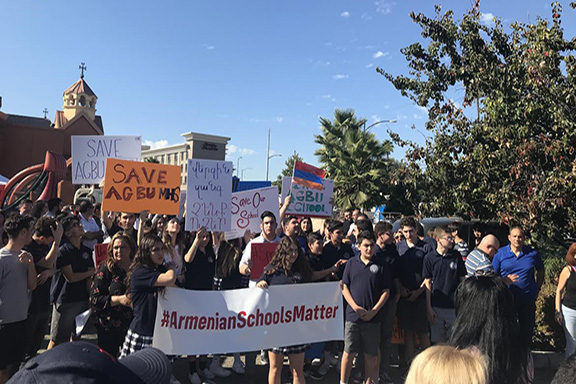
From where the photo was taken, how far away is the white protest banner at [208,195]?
18.6ft

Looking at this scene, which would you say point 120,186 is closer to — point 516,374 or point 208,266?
point 208,266

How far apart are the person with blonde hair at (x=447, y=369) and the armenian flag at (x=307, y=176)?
247 inches

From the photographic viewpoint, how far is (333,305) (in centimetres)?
490

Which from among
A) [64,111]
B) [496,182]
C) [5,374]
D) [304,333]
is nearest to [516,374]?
[304,333]

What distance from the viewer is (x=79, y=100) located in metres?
62.5

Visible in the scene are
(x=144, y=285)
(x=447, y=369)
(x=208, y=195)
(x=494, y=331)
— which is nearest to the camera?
(x=447, y=369)

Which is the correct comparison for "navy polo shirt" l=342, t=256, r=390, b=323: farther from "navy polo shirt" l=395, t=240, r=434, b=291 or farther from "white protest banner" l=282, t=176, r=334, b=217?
"white protest banner" l=282, t=176, r=334, b=217

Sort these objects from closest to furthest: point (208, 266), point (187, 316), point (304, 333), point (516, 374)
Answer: point (516, 374) < point (187, 316) < point (304, 333) < point (208, 266)

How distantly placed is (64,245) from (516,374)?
4.56 meters

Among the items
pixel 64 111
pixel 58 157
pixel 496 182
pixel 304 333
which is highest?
pixel 64 111

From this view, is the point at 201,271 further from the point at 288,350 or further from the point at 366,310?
the point at 366,310

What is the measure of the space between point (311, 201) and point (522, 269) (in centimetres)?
379

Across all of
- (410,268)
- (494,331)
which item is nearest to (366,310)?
→ (410,268)

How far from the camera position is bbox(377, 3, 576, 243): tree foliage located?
721 centimetres
